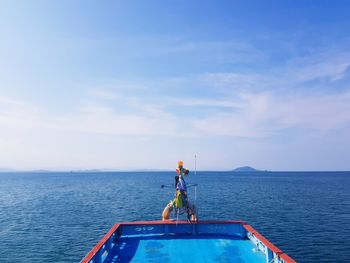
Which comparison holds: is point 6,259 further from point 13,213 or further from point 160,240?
point 13,213

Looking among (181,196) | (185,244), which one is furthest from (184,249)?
(181,196)

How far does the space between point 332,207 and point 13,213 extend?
55706 mm

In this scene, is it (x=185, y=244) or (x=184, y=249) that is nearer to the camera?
(x=184, y=249)

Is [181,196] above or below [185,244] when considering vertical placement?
above

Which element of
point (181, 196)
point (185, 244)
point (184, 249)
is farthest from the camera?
point (181, 196)

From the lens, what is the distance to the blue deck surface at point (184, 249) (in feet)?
34.7

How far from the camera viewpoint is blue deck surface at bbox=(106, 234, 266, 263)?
10578 mm

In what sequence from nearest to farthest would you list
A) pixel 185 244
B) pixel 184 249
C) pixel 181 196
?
pixel 184 249, pixel 185 244, pixel 181 196

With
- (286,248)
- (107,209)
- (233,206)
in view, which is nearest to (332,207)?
(233,206)

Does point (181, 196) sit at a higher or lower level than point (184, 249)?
higher

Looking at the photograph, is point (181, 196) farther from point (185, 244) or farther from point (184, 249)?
point (184, 249)

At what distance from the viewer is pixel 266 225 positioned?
3875 cm

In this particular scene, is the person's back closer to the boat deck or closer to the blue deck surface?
the boat deck

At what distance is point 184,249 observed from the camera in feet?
38.4
